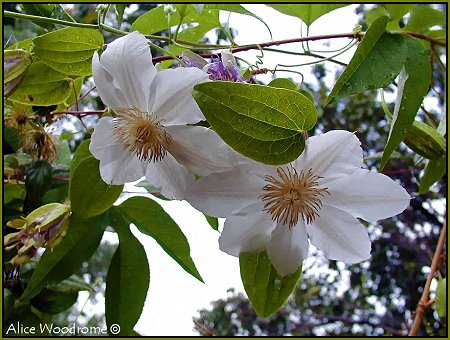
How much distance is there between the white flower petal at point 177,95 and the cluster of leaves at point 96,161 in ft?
0.19

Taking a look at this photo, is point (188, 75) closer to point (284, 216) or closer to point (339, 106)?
point (284, 216)

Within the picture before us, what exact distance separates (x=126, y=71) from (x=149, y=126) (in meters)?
0.05

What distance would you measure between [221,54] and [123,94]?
8 cm

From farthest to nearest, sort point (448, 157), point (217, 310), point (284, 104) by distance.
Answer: point (217, 310) → point (448, 157) → point (284, 104)

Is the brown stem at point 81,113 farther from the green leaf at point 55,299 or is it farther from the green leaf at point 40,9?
the green leaf at point 55,299

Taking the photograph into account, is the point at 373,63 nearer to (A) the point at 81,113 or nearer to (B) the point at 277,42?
(B) the point at 277,42

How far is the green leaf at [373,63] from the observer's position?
1.29ft

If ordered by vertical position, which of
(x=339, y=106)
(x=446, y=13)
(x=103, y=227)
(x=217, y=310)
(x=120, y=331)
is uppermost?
(x=339, y=106)

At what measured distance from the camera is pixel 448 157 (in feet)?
1.76

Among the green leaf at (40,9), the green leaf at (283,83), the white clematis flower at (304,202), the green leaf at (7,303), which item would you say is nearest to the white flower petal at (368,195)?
the white clematis flower at (304,202)

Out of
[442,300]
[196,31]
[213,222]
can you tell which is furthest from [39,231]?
[442,300]

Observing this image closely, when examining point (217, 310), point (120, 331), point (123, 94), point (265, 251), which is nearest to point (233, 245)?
point (265, 251)

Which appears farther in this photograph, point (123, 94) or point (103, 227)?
point (103, 227)

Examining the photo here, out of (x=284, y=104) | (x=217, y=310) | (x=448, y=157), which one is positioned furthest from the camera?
(x=217, y=310)
